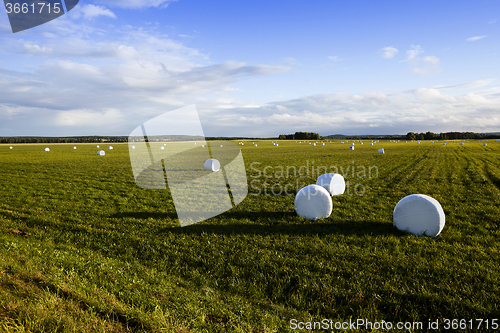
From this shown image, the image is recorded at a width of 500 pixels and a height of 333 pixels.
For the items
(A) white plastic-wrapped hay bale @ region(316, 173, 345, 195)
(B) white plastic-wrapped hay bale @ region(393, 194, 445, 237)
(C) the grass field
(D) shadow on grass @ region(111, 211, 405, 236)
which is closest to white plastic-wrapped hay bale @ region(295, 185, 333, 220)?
(D) shadow on grass @ region(111, 211, 405, 236)

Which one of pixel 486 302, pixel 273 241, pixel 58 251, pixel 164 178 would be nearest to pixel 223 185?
pixel 164 178

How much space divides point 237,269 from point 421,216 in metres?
6.48

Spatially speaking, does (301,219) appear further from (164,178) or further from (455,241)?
(164,178)

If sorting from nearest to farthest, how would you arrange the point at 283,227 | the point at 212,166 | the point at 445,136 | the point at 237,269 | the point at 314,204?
the point at 237,269 < the point at 283,227 < the point at 314,204 < the point at 212,166 < the point at 445,136

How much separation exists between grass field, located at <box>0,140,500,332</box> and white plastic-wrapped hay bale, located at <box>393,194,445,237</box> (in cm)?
34

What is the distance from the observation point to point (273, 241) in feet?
27.0

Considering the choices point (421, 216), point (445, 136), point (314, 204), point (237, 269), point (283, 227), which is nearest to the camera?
point (237, 269)

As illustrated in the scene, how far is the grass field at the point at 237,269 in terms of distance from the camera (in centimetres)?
453

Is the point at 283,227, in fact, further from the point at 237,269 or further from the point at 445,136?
the point at 445,136

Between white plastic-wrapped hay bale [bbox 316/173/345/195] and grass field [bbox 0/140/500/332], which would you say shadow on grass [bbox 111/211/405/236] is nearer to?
grass field [bbox 0/140/500/332]

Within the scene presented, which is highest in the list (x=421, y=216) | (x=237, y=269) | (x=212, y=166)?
(x=212, y=166)

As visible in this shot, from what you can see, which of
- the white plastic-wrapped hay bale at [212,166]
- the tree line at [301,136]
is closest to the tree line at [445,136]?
the tree line at [301,136]

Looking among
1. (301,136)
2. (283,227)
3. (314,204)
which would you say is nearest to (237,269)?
(283,227)

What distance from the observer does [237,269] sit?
6508 millimetres
